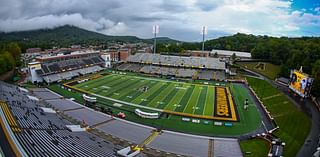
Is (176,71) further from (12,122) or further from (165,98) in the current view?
(12,122)

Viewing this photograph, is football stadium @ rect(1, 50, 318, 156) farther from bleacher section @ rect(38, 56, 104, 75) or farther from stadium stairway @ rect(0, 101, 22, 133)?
bleacher section @ rect(38, 56, 104, 75)

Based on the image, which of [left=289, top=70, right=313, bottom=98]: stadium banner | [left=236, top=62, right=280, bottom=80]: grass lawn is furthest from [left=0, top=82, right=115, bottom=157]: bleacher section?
[left=236, top=62, right=280, bottom=80]: grass lawn

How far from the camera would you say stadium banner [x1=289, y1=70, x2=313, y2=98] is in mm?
33219

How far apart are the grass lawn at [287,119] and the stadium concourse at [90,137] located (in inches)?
239

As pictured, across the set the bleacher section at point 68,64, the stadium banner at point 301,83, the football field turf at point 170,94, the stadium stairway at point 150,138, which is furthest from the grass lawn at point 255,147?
the bleacher section at point 68,64

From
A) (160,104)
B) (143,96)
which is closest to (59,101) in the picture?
(143,96)

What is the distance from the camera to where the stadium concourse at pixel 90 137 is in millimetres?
15805

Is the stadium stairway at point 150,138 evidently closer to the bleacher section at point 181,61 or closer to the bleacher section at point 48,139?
the bleacher section at point 48,139

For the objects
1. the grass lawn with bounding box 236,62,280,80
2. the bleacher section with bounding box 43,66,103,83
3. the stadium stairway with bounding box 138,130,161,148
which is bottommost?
the stadium stairway with bounding box 138,130,161,148

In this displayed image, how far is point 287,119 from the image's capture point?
94.1 feet

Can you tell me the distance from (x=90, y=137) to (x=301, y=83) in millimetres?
35561

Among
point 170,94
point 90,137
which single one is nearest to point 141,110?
point 170,94

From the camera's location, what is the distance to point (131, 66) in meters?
69.9

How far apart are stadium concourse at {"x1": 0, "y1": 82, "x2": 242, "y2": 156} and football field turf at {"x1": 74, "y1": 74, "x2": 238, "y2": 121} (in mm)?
7988
